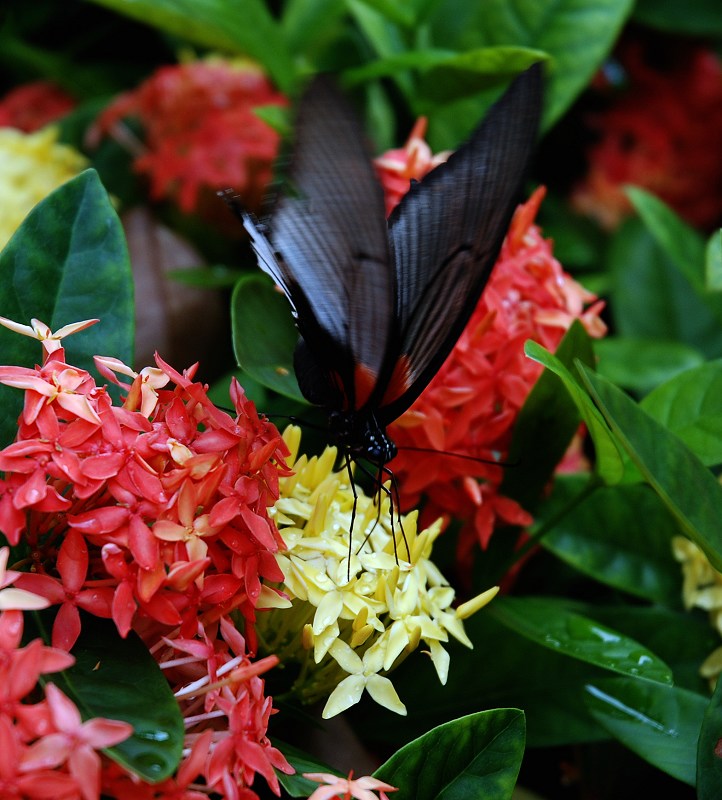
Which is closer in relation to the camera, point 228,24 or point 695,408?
point 695,408

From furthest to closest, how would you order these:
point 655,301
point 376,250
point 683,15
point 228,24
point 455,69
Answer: point 683,15 < point 655,301 < point 228,24 < point 455,69 < point 376,250

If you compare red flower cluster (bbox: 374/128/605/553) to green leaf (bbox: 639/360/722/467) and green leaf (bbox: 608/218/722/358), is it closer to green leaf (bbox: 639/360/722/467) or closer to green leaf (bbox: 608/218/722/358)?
green leaf (bbox: 639/360/722/467)

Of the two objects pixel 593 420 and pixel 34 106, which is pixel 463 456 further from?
pixel 34 106

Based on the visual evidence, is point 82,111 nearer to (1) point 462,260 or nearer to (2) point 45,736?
(1) point 462,260

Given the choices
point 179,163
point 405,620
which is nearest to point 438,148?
point 179,163

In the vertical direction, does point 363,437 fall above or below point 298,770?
above

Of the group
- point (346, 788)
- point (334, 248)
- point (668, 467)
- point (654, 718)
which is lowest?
point (654, 718)

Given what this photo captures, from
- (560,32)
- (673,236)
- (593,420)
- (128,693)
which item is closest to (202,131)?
(560,32)
